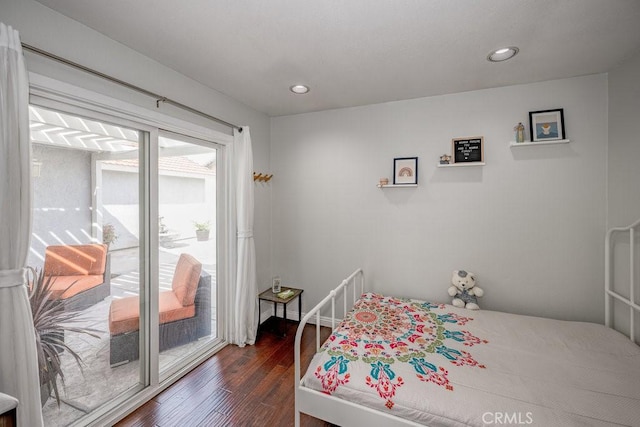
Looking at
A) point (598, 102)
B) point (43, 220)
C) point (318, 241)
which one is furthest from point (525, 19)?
point (43, 220)

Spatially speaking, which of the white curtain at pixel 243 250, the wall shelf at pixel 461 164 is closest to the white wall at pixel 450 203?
the wall shelf at pixel 461 164

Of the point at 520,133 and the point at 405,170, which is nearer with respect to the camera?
the point at 520,133

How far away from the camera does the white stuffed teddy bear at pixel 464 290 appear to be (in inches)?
99.2

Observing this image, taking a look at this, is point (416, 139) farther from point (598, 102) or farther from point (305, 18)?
point (305, 18)

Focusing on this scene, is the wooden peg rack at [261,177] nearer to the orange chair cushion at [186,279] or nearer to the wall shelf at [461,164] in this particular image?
the orange chair cushion at [186,279]

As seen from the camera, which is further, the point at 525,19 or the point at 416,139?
the point at 416,139

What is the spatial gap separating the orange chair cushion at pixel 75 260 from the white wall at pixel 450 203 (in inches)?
74.3

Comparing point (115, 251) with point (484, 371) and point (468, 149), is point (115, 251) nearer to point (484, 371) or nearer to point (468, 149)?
point (484, 371)

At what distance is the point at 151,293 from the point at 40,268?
0.69 meters

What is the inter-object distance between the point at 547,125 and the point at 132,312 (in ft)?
12.2

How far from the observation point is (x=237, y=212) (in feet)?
9.36

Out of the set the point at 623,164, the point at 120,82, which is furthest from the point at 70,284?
the point at 623,164

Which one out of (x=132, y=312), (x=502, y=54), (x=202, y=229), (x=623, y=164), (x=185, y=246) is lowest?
(x=132, y=312)

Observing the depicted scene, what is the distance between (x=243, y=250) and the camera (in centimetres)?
281
